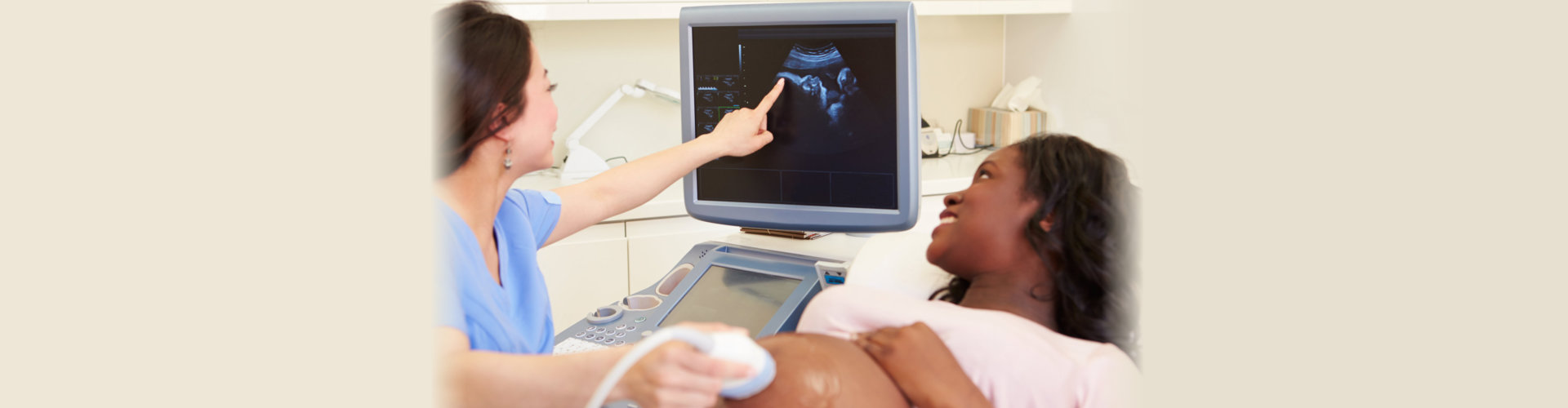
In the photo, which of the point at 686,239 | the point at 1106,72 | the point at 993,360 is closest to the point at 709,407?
the point at 993,360

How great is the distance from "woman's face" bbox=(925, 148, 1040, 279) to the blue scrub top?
1.53 feet

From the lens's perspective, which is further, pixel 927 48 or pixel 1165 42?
pixel 927 48

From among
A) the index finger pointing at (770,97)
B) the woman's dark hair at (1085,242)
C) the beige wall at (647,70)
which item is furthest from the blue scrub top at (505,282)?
the beige wall at (647,70)

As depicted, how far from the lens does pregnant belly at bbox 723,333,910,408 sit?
87 centimetres

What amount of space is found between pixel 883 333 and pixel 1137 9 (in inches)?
17.0

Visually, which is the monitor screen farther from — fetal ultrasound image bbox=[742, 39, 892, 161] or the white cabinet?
the white cabinet

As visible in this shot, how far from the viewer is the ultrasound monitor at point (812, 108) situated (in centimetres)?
141

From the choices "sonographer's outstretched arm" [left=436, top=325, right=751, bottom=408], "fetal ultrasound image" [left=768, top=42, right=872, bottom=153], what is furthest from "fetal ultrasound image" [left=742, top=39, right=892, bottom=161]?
"sonographer's outstretched arm" [left=436, top=325, right=751, bottom=408]

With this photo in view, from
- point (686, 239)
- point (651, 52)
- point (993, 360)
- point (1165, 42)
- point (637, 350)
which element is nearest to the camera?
point (1165, 42)

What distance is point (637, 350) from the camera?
73cm

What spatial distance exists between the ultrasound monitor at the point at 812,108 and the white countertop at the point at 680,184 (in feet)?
2.68

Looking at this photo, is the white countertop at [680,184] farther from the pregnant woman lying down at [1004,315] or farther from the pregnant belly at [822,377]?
the pregnant belly at [822,377]

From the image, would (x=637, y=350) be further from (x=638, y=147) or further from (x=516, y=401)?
(x=638, y=147)

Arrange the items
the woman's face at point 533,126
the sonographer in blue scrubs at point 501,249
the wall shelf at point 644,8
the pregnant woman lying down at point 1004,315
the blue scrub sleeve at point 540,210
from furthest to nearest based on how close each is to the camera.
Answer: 1. the wall shelf at point 644,8
2. the blue scrub sleeve at point 540,210
3. the woman's face at point 533,126
4. the pregnant woman lying down at point 1004,315
5. the sonographer in blue scrubs at point 501,249
